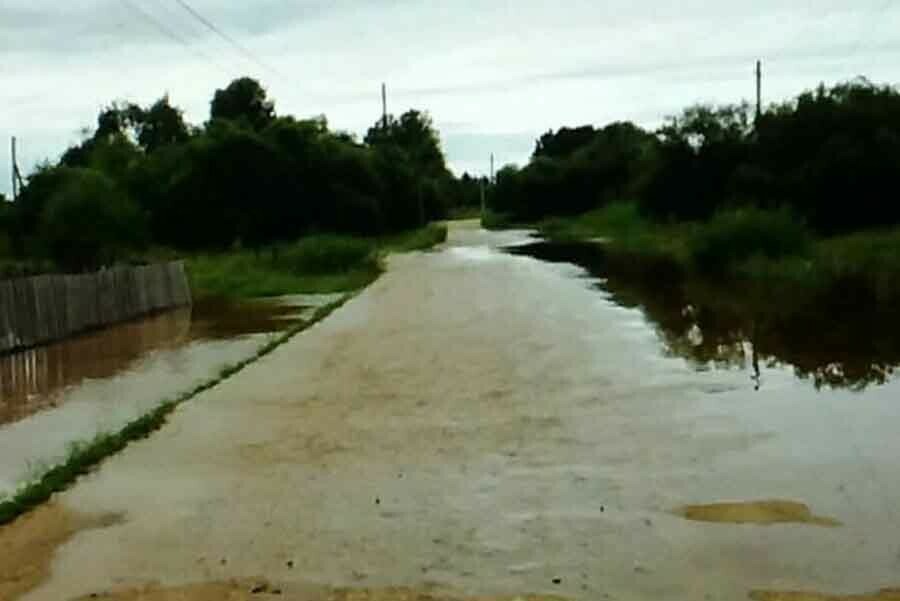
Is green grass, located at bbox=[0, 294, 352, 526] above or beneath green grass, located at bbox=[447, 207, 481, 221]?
beneath

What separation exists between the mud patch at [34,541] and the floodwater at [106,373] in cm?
165

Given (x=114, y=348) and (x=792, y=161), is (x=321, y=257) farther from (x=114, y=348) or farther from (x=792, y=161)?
(x=114, y=348)

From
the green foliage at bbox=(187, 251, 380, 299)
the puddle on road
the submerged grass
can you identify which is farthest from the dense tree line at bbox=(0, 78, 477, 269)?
the submerged grass

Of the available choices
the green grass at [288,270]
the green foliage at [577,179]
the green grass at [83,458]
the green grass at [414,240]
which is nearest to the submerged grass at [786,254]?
the green grass at [288,270]

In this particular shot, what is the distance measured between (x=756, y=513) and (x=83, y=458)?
6.67 meters

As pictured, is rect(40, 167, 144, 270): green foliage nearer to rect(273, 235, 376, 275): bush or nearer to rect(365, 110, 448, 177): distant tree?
rect(273, 235, 376, 275): bush

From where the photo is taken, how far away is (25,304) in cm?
2503

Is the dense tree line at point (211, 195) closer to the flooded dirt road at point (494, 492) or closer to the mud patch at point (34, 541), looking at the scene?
the flooded dirt road at point (494, 492)

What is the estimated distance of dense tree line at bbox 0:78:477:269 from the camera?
50644 millimetres

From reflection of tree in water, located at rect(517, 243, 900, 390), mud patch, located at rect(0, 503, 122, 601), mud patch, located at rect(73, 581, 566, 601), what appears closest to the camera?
mud patch, located at rect(73, 581, 566, 601)

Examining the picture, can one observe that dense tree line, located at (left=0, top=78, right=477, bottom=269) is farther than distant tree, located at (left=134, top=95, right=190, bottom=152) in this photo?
No

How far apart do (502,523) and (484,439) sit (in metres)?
3.89

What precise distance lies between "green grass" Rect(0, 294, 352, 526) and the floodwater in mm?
320

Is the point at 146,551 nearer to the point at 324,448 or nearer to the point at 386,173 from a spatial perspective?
the point at 324,448
